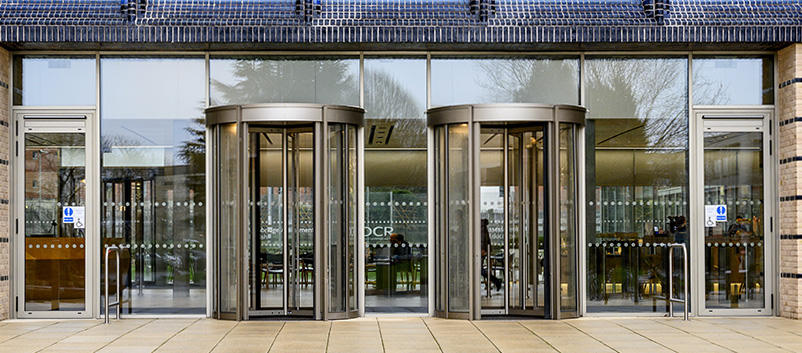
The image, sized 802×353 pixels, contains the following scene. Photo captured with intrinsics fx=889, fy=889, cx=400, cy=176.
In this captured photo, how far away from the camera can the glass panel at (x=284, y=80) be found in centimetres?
1200

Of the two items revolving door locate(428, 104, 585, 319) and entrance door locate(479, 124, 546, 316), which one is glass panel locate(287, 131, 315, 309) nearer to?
revolving door locate(428, 104, 585, 319)

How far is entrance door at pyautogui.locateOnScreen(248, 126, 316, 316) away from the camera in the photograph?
11727 millimetres

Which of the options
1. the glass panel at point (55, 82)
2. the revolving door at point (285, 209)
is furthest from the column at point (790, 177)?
the glass panel at point (55, 82)

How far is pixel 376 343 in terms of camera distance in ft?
31.2

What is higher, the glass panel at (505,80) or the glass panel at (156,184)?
the glass panel at (505,80)

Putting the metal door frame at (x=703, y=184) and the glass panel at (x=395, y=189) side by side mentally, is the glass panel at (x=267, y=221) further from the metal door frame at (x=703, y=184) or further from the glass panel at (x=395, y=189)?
the metal door frame at (x=703, y=184)

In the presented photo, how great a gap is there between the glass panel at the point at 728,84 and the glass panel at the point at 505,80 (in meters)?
1.72

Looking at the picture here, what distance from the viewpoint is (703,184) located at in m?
12.1

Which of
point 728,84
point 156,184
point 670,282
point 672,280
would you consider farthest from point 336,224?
point 728,84

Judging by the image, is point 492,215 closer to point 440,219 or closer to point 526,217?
point 526,217

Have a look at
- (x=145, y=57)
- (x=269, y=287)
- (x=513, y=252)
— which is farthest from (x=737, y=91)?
(x=145, y=57)

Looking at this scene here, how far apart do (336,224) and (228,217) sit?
1.41 meters

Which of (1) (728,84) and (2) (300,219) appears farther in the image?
(1) (728,84)

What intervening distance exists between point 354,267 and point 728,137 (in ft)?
17.7
